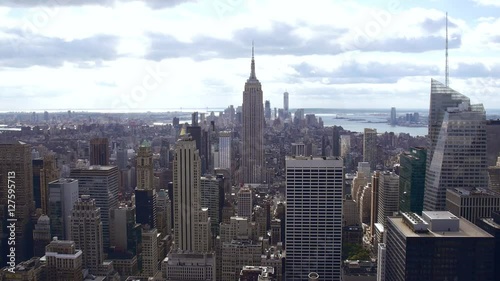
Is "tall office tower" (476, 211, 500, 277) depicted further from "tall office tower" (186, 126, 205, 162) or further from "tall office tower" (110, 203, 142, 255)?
"tall office tower" (186, 126, 205, 162)

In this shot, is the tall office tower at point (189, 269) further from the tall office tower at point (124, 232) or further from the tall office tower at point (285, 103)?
the tall office tower at point (285, 103)

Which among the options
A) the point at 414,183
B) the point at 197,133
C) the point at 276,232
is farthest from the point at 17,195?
the point at 414,183

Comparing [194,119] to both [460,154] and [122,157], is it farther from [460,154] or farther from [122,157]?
[460,154]

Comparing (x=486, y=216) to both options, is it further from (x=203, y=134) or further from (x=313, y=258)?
(x=203, y=134)

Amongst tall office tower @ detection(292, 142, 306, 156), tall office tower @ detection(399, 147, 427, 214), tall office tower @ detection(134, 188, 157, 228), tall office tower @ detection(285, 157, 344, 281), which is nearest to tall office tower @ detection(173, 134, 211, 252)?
tall office tower @ detection(134, 188, 157, 228)

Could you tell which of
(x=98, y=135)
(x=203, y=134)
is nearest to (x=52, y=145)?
(x=98, y=135)
